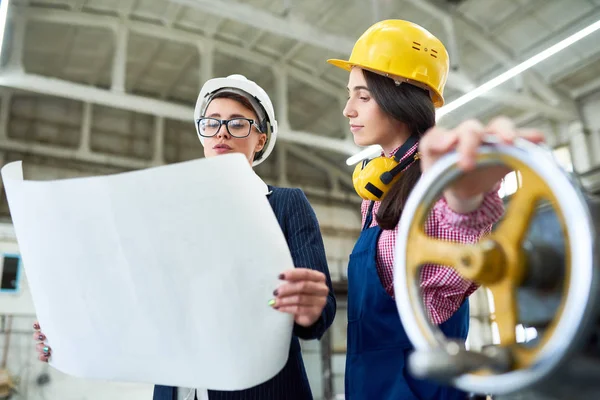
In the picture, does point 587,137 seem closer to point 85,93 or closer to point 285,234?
point 85,93

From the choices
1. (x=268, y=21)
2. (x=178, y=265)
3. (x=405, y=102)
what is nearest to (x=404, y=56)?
(x=405, y=102)

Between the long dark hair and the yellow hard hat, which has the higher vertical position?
the yellow hard hat

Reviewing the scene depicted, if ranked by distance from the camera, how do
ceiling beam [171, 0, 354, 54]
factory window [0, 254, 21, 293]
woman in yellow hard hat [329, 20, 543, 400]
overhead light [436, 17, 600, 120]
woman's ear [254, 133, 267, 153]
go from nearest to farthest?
woman in yellow hard hat [329, 20, 543, 400], woman's ear [254, 133, 267, 153], overhead light [436, 17, 600, 120], ceiling beam [171, 0, 354, 54], factory window [0, 254, 21, 293]

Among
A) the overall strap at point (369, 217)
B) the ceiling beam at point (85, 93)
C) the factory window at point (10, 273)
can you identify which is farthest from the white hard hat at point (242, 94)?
the factory window at point (10, 273)

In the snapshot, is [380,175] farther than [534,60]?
No

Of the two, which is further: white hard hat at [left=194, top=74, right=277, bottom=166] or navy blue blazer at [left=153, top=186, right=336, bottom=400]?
white hard hat at [left=194, top=74, right=277, bottom=166]

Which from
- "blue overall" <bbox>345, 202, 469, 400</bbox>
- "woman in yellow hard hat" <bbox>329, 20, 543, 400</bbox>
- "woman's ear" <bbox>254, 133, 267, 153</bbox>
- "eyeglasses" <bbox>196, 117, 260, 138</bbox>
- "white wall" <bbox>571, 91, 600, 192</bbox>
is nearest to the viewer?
"woman in yellow hard hat" <bbox>329, 20, 543, 400</bbox>

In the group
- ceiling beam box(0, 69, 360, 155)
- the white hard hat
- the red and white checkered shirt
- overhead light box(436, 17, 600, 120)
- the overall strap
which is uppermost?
ceiling beam box(0, 69, 360, 155)

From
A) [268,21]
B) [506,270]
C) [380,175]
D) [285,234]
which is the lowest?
[506,270]

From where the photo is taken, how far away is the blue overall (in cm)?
97

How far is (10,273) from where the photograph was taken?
26.8 ft

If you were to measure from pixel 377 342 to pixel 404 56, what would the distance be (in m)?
0.74

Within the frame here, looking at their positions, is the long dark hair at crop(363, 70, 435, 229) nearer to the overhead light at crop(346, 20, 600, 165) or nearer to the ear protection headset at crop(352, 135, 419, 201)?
the ear protection headset at crop(352, 135, 419, 201)

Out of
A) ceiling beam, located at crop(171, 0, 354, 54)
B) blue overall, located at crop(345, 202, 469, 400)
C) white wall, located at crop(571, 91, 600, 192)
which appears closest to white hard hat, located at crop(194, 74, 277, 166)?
blue overall, located at crop(345, 202, 469, 400)
